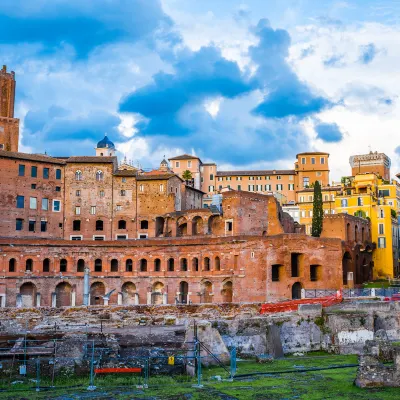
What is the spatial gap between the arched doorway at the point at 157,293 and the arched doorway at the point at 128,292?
6.65 feet

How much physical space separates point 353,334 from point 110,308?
19.6 meters

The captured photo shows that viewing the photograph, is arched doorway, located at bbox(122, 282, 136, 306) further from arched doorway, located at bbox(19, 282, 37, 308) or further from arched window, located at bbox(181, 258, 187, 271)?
arched doorway, located at bbox(19, 282, 37, 308)

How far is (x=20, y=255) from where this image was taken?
56.3 meters

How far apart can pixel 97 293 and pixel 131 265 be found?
4.32 m

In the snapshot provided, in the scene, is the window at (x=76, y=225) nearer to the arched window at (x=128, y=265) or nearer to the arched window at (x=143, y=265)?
the arched window at (x=128, y=265)

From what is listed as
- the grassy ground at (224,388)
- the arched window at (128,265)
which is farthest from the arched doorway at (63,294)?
the grassy ground at (224,388)

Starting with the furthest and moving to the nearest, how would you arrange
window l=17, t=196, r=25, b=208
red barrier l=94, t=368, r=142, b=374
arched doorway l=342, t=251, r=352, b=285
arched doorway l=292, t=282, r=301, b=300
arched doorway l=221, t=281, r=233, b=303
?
window l=17, t=196, r=25, b=208 < arched doorway l=342, t=251, r=352, b=285 < arched doorway l=221, t=281, r=233, b=303 < arched doorway l=292, t=282, r=301, b=300 < red barrier l=94, t=368, r=142, b=374

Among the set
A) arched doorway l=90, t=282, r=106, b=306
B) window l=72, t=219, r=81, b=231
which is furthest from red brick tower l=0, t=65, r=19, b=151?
arched doorway l=90, t=282, r=106, b=306


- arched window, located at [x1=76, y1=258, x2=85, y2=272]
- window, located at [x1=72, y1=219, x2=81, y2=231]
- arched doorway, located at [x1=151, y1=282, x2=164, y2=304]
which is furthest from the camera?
window, located at [x1=72, y1=219, x2=81, y2=231]

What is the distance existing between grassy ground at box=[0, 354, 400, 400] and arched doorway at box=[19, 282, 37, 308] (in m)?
36.1

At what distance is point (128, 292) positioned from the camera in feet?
194

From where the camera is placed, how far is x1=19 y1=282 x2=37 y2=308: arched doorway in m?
55.3

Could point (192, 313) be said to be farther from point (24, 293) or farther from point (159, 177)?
point (159, 177)

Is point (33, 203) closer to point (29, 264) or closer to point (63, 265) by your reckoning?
point (29, 264)
